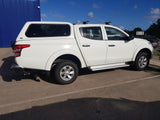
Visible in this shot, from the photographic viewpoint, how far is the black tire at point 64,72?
4.06 m

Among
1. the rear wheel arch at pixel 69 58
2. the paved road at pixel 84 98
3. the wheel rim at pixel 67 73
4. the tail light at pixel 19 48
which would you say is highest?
the tail light at pixel 19 48

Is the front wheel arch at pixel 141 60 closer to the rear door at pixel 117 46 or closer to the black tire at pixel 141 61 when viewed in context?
the black tire at pixel 141 61

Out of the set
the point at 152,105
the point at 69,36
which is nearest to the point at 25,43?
the point at 69,36

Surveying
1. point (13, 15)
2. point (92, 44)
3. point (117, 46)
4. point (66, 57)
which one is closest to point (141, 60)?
point (117, 46)

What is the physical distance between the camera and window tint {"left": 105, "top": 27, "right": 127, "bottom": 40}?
4824mm

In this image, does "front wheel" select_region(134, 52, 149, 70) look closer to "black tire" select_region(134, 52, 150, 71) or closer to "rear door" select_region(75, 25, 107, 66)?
"black tire" select_region(134, 52, 150, 71)

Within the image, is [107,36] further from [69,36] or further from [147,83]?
[147,83]

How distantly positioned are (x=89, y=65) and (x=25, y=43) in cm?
218

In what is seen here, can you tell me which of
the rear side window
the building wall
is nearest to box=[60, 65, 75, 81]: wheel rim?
the rear side window

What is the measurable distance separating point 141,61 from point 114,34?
5.72 ft

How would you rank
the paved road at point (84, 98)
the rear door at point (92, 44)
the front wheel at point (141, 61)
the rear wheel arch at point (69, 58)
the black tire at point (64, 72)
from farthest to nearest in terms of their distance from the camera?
the front wheel at point (141, 61) → the rear door at point (92, 44) → the rear wheel arch at point (69, 58) → the black tire at point (64, 72) → the paved road at point (84, 98)

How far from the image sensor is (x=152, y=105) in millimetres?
3033

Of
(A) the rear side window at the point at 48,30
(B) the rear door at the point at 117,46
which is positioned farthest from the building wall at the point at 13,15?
(B) the rear door at the point at 117,46

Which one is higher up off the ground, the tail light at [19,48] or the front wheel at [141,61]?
the tail light at [19,48]
